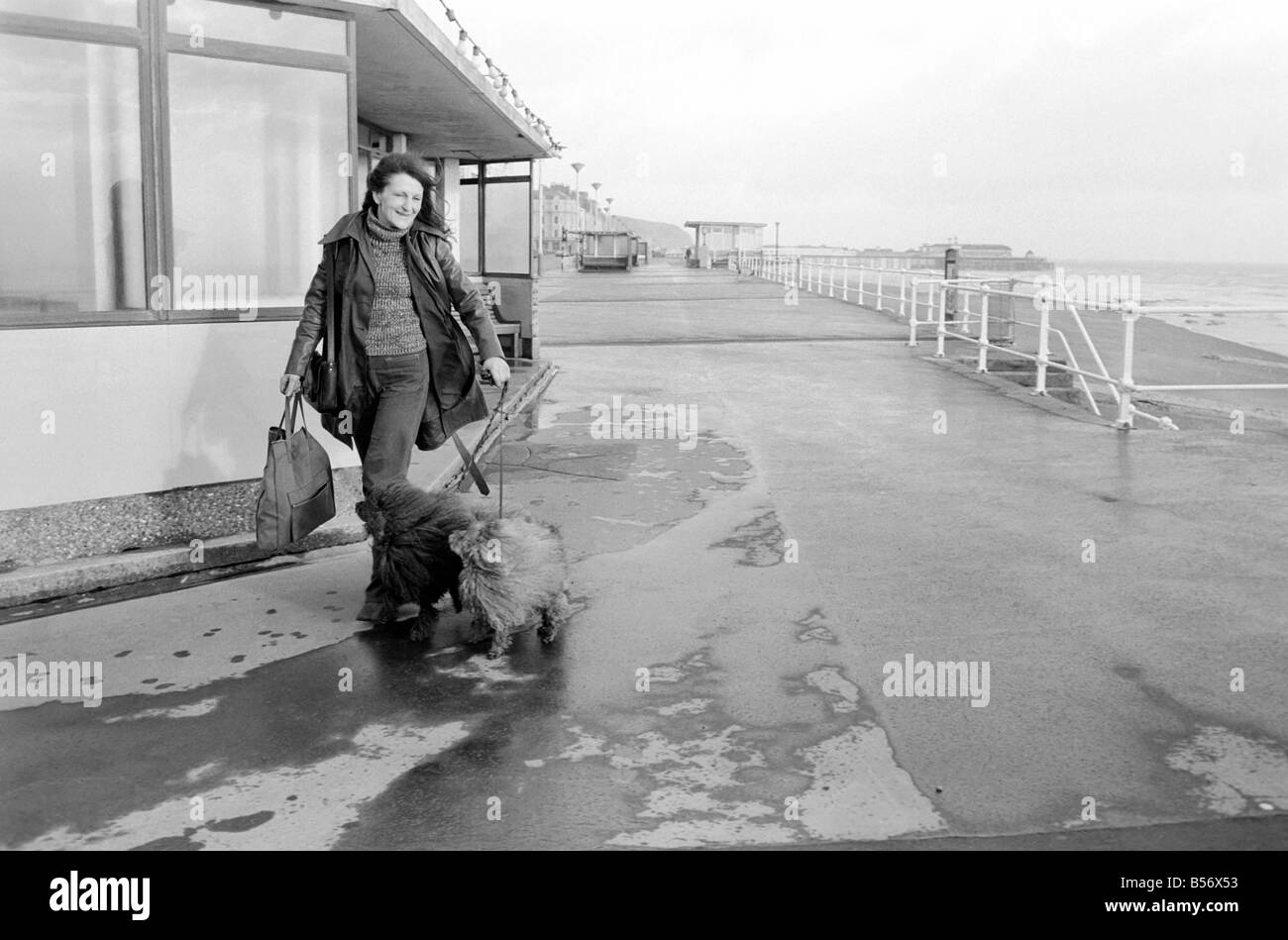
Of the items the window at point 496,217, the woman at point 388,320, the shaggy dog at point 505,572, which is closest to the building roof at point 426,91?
the window at point 496,217

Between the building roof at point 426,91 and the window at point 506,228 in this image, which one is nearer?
the building roof at point 426,91

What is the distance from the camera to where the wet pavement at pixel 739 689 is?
389 cm

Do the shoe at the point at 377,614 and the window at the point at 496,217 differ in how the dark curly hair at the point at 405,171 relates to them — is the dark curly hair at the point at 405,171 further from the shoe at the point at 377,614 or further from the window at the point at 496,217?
the window at the point at 496,217

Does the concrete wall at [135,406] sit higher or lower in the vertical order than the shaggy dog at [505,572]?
higher

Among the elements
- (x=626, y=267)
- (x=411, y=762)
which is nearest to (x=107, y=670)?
(x=411, y=762)

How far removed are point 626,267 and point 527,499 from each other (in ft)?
196

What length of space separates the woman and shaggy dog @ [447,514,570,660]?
0.75 metres

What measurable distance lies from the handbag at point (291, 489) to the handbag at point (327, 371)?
0.09 m

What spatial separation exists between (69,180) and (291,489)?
2.10 m

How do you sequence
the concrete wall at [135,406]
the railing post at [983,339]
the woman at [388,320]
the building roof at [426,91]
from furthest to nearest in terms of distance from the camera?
the railing post at [983,339], the building roof at [426,91], the concrete wall at [135,406], the woman at [388,320]

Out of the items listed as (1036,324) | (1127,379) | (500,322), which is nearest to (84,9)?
(1127,379)

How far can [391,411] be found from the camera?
5.86 m

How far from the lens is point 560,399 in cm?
1467

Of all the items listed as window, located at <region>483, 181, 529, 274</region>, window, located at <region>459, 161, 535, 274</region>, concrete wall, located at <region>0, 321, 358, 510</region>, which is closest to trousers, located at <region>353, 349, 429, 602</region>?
concrete wall, located at <region>0, 321, 358, 510</region>
